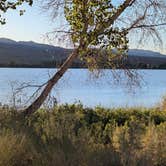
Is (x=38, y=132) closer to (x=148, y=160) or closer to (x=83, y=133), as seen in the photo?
(x=83, y=133)

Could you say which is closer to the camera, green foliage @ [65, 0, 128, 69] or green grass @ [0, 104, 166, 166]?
green grass @ [0, 104, 166, 166]

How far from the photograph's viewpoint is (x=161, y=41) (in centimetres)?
1137

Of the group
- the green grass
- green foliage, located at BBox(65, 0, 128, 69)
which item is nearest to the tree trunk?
green foliage, located at BBox(65, 0, 128, 69)

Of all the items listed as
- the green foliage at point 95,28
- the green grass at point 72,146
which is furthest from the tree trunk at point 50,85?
the green grass at point 72,146

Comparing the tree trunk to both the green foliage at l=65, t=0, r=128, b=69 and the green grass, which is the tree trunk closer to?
the green foliage at l=65, t=0, r=128, b=69

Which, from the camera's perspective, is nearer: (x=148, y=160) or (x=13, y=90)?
(x=148, y=160)

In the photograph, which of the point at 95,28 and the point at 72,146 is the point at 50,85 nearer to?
the point at 95,28

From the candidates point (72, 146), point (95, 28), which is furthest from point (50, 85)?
point (72, 146)

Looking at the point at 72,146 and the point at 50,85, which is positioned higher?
the point at 50,85

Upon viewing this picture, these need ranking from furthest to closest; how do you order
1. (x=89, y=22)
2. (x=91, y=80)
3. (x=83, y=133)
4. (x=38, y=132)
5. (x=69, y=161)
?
1. (x=91, y=80)
2. (x=89, y=22)
3. (x=38, y=132)
4. (x=83, y=133)
5. (x=69, y=161)

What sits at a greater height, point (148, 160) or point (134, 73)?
point (134, 73)

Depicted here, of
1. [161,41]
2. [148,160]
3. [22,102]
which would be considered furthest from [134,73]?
[148,160]

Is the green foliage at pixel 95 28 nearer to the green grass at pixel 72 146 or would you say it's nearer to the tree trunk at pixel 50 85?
the tree trunk at pixel 50 85

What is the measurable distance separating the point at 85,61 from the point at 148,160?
5.18 metres
